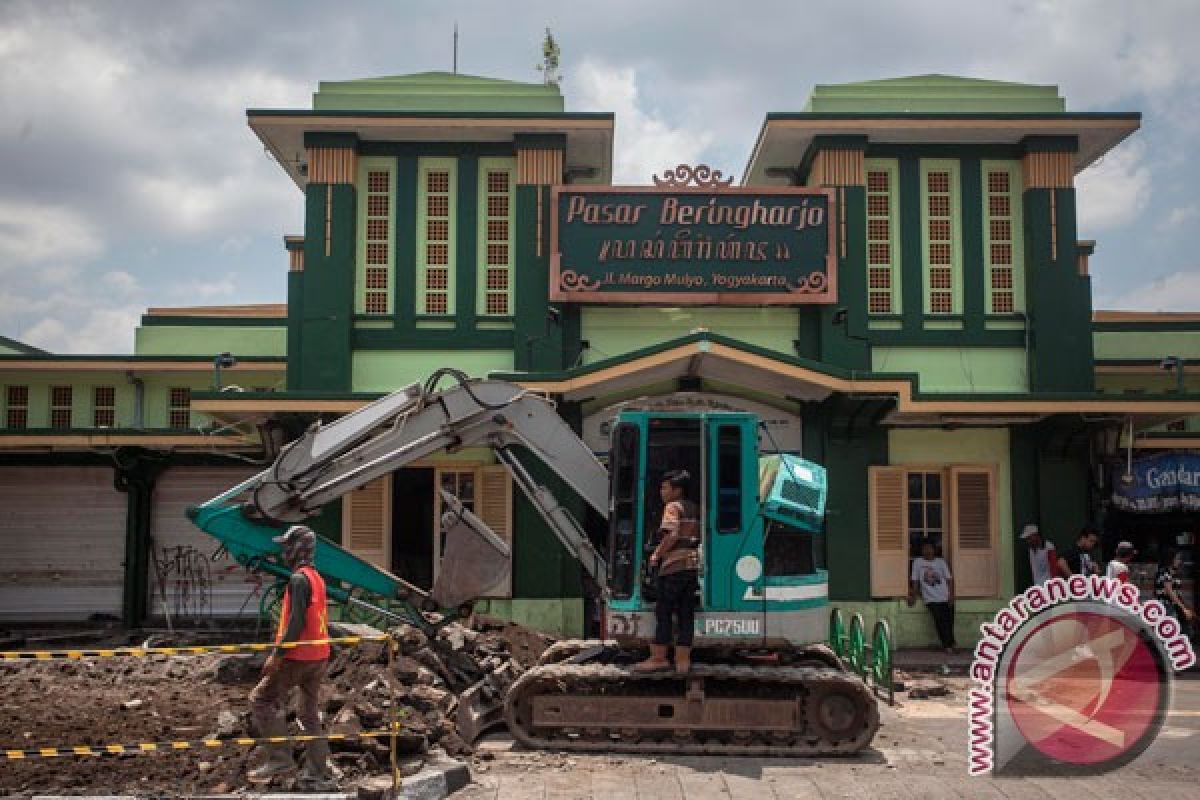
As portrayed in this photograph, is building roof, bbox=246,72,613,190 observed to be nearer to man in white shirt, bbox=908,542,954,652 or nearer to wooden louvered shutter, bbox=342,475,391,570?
wooden louvered shutter, bbox=342,475,391,570

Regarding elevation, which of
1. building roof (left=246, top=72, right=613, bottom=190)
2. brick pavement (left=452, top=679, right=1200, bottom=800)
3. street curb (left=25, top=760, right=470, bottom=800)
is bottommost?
brick pavement (left=452, top=679, right=1200, bottom=800)

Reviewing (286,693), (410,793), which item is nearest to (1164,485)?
(410,793)

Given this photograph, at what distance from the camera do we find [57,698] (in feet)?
35.6

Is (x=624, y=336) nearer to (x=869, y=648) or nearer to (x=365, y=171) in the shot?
(x=365, y=171)

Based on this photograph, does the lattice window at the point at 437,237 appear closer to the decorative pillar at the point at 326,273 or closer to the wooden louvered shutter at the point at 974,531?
the decorative pillar at the point at 326,273

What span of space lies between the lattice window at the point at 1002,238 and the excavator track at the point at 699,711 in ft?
33.9

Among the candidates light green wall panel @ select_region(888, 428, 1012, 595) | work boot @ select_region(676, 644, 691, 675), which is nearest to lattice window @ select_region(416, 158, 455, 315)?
light green wall panel @ select_region(888, 428, 1012, 595)

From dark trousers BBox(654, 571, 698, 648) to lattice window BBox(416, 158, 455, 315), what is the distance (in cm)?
948

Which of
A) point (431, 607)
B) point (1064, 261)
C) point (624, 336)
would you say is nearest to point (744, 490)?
point (431, 607)

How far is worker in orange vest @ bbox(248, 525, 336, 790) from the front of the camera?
8.38 meters

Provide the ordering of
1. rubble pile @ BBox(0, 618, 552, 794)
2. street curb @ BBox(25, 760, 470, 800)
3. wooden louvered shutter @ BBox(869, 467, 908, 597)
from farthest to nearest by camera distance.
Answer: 1. wooden louvered shutter @ BBox(869, 467, 908, 597)
2. rubble pile @ BBox(0, 618, 552, 794)
3. street curb @ BBox(25, 760, 470, 800)

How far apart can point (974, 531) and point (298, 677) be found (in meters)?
12.5

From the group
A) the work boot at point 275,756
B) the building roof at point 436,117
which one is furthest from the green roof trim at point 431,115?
the work boot at point 275,756

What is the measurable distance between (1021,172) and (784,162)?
3.90m
